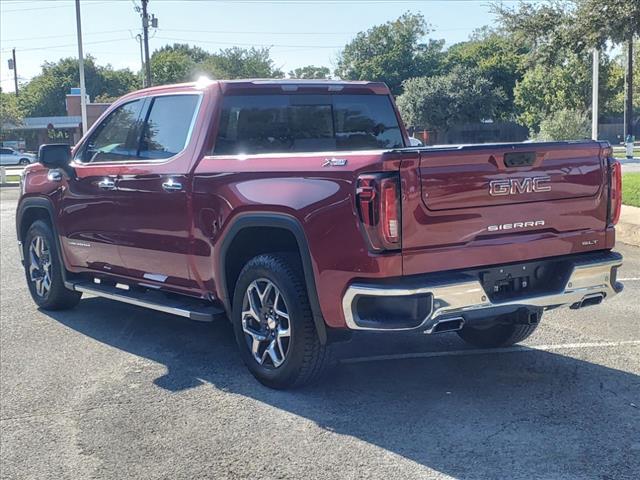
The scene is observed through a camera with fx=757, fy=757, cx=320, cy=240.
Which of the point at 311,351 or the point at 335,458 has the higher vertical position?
the point at 311,351

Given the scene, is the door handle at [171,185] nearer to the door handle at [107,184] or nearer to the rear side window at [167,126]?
the rear side window at [167,126]

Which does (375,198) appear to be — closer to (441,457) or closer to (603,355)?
(441,457)

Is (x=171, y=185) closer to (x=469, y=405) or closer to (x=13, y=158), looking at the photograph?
(x=469, y=405)

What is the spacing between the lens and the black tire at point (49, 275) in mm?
7359

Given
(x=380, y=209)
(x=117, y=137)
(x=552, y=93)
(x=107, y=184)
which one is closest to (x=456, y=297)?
(x=380, y=209)

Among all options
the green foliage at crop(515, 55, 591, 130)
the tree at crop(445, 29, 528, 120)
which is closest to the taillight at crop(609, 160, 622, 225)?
the green foliage at crop(515, 55, 591, 130)

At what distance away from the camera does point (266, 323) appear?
5.09 metres

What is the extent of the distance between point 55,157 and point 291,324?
3.19 m

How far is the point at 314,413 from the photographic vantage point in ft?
15.3

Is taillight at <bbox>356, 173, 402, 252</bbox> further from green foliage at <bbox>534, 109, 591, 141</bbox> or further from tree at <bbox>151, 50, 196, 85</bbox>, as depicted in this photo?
tree at <bbox>151, 50, 196, 85</bbox>

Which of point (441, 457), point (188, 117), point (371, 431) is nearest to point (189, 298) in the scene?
point (188, 117)

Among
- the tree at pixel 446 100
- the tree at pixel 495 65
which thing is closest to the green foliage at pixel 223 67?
the tree at pixel 495 65

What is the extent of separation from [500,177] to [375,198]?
833mm

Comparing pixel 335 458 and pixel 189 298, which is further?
pixel 189 298
